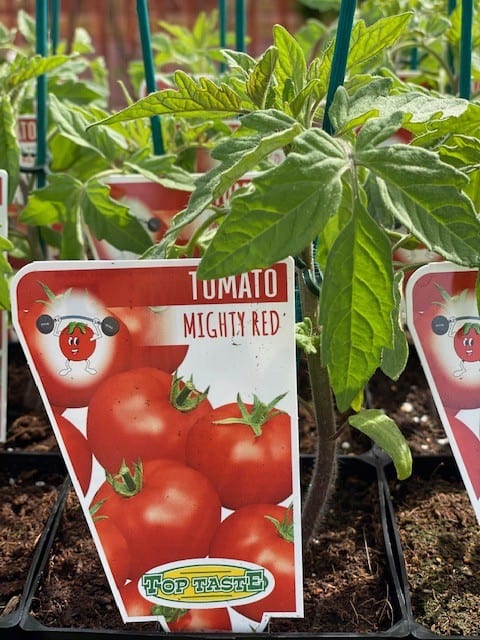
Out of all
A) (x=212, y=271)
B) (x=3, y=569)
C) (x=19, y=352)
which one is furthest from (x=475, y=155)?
(x=19, y=352)

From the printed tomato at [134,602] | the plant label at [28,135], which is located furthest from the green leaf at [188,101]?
the plant label at [28,135]

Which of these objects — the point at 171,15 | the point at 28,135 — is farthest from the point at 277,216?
the point at 171,15

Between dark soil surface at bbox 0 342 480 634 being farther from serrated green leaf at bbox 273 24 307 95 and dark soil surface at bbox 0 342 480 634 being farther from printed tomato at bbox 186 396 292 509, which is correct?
serrated green leaf at bbox 273 24 307 95

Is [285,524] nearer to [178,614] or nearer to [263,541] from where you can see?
[263,541]

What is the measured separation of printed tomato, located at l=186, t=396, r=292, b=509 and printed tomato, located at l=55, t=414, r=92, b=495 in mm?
97

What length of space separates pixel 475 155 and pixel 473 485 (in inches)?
12.8

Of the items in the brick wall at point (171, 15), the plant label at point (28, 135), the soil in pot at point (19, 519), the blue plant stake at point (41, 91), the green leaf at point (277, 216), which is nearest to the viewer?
the green leaf at point (277, 216)

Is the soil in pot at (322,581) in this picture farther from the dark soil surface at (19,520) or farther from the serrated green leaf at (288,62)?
the serrated green leaf at (288,62)

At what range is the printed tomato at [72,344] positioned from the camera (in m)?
0.77

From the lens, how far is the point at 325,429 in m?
0.90

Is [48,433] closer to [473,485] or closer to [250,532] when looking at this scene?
[250,532]

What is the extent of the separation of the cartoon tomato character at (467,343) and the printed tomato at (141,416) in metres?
0.25

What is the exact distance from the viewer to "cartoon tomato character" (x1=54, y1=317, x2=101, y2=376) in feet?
2.55

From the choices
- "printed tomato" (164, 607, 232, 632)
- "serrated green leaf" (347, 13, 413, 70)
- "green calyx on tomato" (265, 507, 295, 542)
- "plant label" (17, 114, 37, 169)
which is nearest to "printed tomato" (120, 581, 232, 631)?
"printed tomato" (164, 607, 232, 632)
